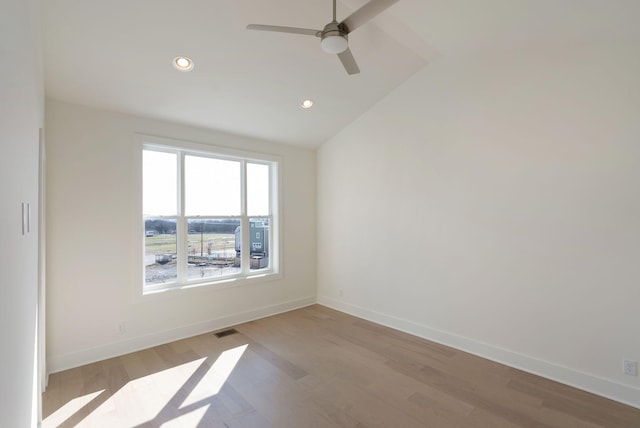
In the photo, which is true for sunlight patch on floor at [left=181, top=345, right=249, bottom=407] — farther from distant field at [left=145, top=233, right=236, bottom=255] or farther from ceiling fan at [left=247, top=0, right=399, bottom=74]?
ceiling fan at [left=247, top=0, right=399, bottom=74]

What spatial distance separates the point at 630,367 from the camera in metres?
2.51

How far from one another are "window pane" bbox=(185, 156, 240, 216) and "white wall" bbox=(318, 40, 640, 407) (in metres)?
1.84

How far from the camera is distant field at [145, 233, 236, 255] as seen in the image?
3.72 metres

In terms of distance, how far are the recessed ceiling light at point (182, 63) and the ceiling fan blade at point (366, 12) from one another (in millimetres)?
1564

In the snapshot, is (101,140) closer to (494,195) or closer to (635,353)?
(494,195)

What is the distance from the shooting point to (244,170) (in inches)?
179

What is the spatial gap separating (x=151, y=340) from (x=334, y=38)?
11.8ft

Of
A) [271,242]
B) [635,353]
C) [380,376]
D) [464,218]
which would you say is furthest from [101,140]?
[635,353]

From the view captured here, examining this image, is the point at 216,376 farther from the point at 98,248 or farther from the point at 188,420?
the point at 98,248

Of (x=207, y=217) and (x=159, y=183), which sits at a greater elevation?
(x=159, y=183)

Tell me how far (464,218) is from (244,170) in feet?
9.80

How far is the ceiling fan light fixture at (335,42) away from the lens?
2141 mm

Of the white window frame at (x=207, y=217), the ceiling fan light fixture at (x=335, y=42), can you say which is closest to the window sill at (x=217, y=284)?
the white window frame at (x=207, y=217)

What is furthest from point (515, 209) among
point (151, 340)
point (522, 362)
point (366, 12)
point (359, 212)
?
point (151, 340)
